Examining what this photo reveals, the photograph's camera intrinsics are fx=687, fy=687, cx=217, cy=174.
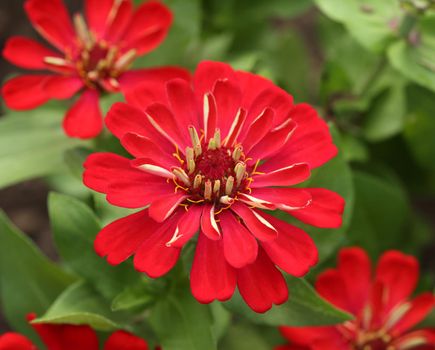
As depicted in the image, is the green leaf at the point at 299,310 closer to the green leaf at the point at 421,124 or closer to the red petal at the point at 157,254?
the red petal at the point at 157,254

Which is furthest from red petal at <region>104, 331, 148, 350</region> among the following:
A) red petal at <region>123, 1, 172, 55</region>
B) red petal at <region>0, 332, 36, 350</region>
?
red petal at <region>123, 1, 172, 55</region>

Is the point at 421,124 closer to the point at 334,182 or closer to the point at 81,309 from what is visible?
the point at 334,182

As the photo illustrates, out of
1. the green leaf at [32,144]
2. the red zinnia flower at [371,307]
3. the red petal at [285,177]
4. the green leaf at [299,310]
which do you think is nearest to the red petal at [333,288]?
the red zinnia flower at [371,307]

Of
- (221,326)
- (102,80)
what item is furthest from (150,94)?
(221,326)

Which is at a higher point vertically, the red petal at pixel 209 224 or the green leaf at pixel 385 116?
the red petal at pixel 209 224

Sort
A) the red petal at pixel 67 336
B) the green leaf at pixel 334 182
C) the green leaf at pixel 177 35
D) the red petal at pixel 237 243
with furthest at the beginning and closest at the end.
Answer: the green leaf at pixel 177 35, the green leaf at pixel 334 182, the red petal at pixel 67 336, the red petal at pixel 237 243

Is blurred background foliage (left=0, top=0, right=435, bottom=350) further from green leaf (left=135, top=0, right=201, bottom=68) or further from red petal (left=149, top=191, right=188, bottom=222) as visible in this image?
red petal (left=149, top=191, right=188, bottom=222)

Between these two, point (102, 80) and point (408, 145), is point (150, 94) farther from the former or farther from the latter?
point (408, 145)
